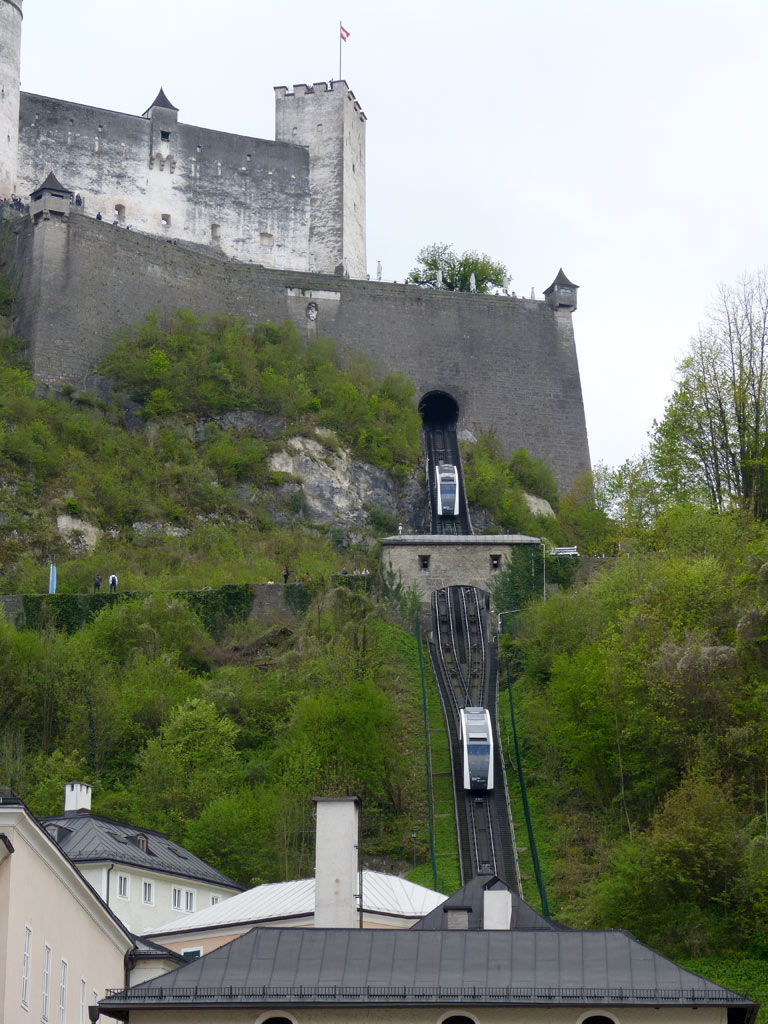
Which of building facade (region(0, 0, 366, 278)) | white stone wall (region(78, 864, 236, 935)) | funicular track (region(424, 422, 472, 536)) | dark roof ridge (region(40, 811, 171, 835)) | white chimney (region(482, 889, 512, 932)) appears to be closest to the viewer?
white chimney (region(482, 889, 512, 932))

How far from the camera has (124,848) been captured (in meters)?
37.7

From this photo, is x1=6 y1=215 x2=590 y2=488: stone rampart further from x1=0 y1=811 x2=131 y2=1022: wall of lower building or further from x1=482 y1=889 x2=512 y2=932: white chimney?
x1=0 y1=811 x2=131 y2=1022: wall of lower building

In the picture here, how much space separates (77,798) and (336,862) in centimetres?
1791

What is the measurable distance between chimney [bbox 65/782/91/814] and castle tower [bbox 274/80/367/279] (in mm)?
34445

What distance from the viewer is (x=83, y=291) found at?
205 ft

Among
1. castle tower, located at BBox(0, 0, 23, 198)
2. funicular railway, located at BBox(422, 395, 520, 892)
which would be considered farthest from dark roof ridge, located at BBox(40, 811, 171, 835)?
castle tower, located at BBox(0, 0, 23, 198)

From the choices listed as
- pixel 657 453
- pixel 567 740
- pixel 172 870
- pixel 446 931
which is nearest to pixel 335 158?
pixel 657 453

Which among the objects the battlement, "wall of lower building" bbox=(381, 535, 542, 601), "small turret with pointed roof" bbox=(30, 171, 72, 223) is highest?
the battlement

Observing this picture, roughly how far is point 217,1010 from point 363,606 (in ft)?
108

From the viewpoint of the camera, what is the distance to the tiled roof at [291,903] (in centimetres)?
3288

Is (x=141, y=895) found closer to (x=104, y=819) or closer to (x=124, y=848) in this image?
(x=124, y=848)

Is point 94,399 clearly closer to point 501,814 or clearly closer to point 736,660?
point 501,814

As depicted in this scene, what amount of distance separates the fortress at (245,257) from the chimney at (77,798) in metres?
21.5

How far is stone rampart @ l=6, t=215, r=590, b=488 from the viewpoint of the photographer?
2447 inches
